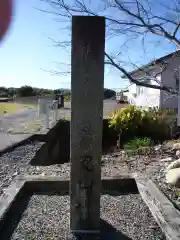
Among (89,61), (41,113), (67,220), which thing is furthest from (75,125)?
(41,113)

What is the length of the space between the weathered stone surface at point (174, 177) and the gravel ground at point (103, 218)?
2.36 feet

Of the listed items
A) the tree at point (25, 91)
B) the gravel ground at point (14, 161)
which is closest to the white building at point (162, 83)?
the gravel ground at point (14, 161)

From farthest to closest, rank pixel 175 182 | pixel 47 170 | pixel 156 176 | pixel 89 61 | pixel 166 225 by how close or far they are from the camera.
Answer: pixel 47 170 < pixel 156 176 < pixel 175 182 < pixel 166 225 < pixel 89 61

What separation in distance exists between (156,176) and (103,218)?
223 centimetres

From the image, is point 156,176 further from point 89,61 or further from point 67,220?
point 89,61

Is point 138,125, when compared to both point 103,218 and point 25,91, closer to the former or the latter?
point 103,218

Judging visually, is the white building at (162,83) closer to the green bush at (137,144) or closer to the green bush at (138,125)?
the green bush at (138,125)

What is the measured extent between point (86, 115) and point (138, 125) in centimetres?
857

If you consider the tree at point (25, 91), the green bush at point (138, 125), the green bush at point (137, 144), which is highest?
the tree at point (25, 91)

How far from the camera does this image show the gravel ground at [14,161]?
6082 millimetres

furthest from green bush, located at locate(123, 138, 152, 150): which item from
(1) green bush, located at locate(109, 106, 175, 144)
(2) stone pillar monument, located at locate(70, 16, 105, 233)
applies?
(2) stone pillar monument, located at locate(70, 16, 105, 233)

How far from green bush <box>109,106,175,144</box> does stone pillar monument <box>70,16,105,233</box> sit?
313 inches

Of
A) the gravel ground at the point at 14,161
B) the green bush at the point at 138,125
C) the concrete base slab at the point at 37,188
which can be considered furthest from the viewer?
the green bush at the point at 138,125

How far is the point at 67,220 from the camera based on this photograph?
4207mm
